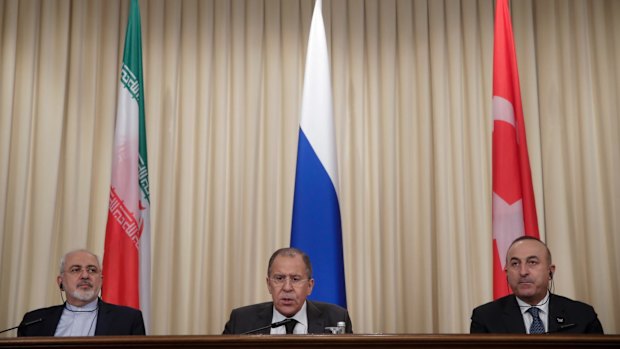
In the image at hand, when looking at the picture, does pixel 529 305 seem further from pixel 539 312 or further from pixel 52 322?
pixel 52 322

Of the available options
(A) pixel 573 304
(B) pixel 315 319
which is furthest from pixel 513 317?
(B) pixel 315 319

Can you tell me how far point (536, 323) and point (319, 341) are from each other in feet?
6.13

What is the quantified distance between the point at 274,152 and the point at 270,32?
2.94 feet

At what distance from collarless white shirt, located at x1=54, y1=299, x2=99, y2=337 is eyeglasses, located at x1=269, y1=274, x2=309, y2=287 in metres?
0.98

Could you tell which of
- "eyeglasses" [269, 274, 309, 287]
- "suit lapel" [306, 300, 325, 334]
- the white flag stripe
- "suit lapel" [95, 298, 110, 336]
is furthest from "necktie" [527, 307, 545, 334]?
"suit lapel" [95, 298, 110, 336]

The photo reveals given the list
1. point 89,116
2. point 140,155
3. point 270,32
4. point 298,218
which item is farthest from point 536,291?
point 89,116

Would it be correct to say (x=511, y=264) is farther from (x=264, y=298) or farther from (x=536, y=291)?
(x=264, y=298)

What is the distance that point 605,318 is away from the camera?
561 centimetres

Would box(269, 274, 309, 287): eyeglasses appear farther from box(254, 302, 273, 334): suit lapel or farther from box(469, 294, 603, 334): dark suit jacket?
box(469, 294, 603, 334): dark suit jacket

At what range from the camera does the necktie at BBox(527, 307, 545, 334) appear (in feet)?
13.4

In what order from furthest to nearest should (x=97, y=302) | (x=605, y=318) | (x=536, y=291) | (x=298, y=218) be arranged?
(x=605, y=318), (x=298, y=218), (x=97, y=302), (x=536, y=291)

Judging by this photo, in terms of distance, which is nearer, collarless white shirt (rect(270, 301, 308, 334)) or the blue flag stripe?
collarless white shirt (rect(270, 301, 308, 334))

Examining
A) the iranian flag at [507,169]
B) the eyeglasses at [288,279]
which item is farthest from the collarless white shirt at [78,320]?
the iranian flag at [507,169]

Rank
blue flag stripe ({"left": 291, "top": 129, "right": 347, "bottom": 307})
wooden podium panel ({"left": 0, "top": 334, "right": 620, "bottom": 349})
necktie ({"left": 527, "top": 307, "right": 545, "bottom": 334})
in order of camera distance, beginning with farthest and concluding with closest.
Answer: blue flag stripe ({"left": 291, "top": 129, "right": 347, "bottom": 307})
necktie ({"left": 527, "top": 307, "right": 545, "bottom": 334})
wooden podium panel ({"left": 0, "top": 334, "right": 620, "bottom": 349})
